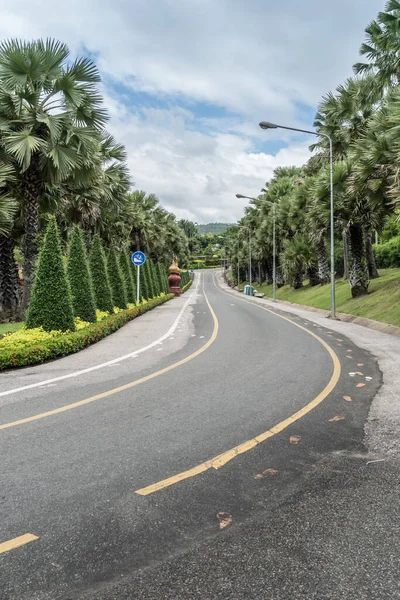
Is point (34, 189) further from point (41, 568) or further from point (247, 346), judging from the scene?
point (41, 568)

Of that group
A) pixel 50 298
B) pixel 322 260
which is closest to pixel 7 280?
pixel 50 298

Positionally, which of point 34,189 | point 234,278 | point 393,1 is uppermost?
point 393,1

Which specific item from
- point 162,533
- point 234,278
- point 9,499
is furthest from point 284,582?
point 234,278

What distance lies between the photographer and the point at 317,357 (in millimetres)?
10438

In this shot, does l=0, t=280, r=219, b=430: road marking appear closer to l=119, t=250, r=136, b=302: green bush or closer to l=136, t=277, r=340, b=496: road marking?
l=136, t=277, r=340, b=496: road marking

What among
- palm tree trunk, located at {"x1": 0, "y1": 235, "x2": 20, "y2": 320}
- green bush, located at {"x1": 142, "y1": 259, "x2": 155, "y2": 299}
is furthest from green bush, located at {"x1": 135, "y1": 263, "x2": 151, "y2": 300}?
palm tree trunk, located at {"x1": 0, "y1": 235, "x2": 20, "y2": 320}

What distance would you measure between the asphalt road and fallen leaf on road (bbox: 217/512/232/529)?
0.01 meters

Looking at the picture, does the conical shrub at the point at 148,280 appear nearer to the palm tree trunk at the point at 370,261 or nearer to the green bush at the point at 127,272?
the green bush at the point at 127,272

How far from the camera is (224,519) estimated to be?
3.31 m

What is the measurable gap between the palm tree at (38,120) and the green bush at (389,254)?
3068cm

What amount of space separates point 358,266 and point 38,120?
1794 cm

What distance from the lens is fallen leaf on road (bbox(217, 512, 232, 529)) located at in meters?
3.23

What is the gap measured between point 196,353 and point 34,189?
8981mm

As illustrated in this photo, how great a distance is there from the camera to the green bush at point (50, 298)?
12094 mm
